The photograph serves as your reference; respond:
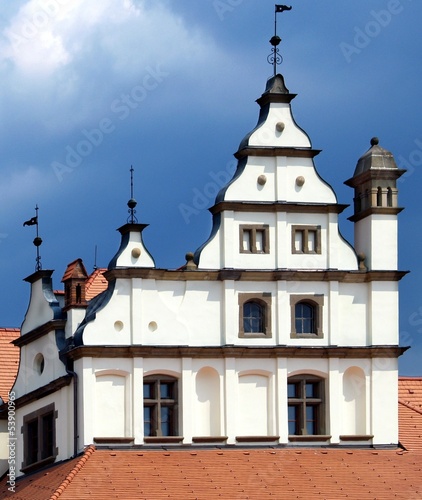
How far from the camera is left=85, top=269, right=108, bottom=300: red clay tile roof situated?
73.6 metres

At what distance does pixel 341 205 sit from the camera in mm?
68000

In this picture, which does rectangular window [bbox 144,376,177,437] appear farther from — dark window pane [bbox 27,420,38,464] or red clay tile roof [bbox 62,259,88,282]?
dark window pane [bbox 27,420,38,464]

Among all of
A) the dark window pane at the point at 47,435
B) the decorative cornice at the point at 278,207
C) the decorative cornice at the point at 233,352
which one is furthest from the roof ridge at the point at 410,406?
the dark window pane at the point at 47,435

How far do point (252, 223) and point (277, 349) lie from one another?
4000 mm

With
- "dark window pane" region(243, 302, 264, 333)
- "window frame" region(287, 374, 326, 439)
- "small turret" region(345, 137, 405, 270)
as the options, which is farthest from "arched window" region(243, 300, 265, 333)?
"small turret" region(345, 137, 405, 270)

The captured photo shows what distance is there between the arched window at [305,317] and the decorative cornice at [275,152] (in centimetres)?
466

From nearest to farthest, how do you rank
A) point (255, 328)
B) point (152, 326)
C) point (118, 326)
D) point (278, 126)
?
point (118, 326)
point (152, 326)
point (255, 328)
point (278, 126)

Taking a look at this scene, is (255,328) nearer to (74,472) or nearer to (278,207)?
(278,207)

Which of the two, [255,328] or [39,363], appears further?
[39,363]

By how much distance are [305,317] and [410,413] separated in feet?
18.3

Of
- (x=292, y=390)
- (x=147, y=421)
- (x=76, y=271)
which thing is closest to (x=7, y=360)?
(x=76, y=271)

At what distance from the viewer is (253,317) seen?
67.6 metres

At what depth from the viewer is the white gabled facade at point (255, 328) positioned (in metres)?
66.2

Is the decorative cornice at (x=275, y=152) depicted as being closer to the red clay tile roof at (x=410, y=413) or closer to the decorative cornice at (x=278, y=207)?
the decorative cornice at (x=278, y=207)
